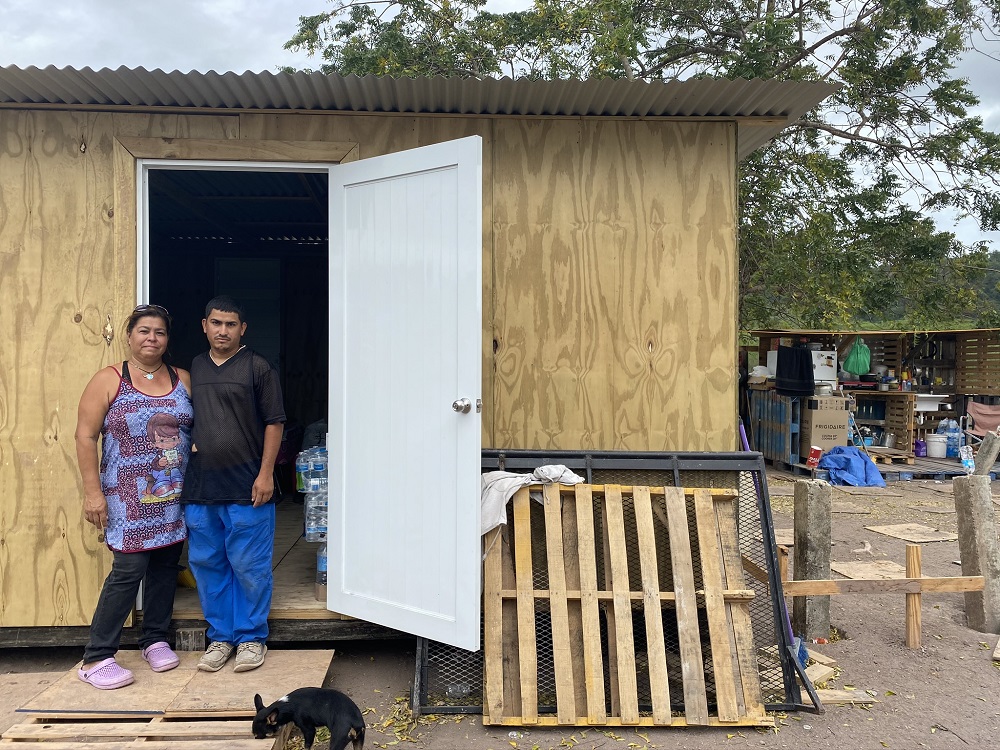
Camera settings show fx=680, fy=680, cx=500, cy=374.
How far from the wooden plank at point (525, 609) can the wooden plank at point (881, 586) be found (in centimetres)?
142

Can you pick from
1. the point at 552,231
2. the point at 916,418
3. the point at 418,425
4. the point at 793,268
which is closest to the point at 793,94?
the point at 552,231

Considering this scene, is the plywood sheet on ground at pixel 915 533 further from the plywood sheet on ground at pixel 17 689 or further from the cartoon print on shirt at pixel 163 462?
the plywood sheet on ground at pixel 17 689

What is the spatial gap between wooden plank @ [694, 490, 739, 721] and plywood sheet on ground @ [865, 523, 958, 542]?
466cm

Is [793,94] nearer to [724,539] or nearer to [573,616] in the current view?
[724,539]

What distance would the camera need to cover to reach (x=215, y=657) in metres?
3.43

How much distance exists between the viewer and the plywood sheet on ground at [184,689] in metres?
3.08

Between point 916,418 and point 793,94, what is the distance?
32.9ft

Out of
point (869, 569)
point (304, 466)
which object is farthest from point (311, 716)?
point (869, 569)

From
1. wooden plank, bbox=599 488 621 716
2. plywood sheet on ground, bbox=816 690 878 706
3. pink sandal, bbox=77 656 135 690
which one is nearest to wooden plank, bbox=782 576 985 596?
plywood sheet on ground, bbox=816 690 878 706

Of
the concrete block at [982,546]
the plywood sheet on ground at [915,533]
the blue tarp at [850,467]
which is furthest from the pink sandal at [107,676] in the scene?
the blue tarp at [850,467]

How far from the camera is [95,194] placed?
12.4ft

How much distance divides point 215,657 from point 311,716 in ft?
2.88

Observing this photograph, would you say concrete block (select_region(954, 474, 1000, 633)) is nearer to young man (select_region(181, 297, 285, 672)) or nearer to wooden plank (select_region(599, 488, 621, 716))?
wooden plank (select_region(599, 488, 621, 716))

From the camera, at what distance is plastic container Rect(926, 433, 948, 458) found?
37.4 feet
